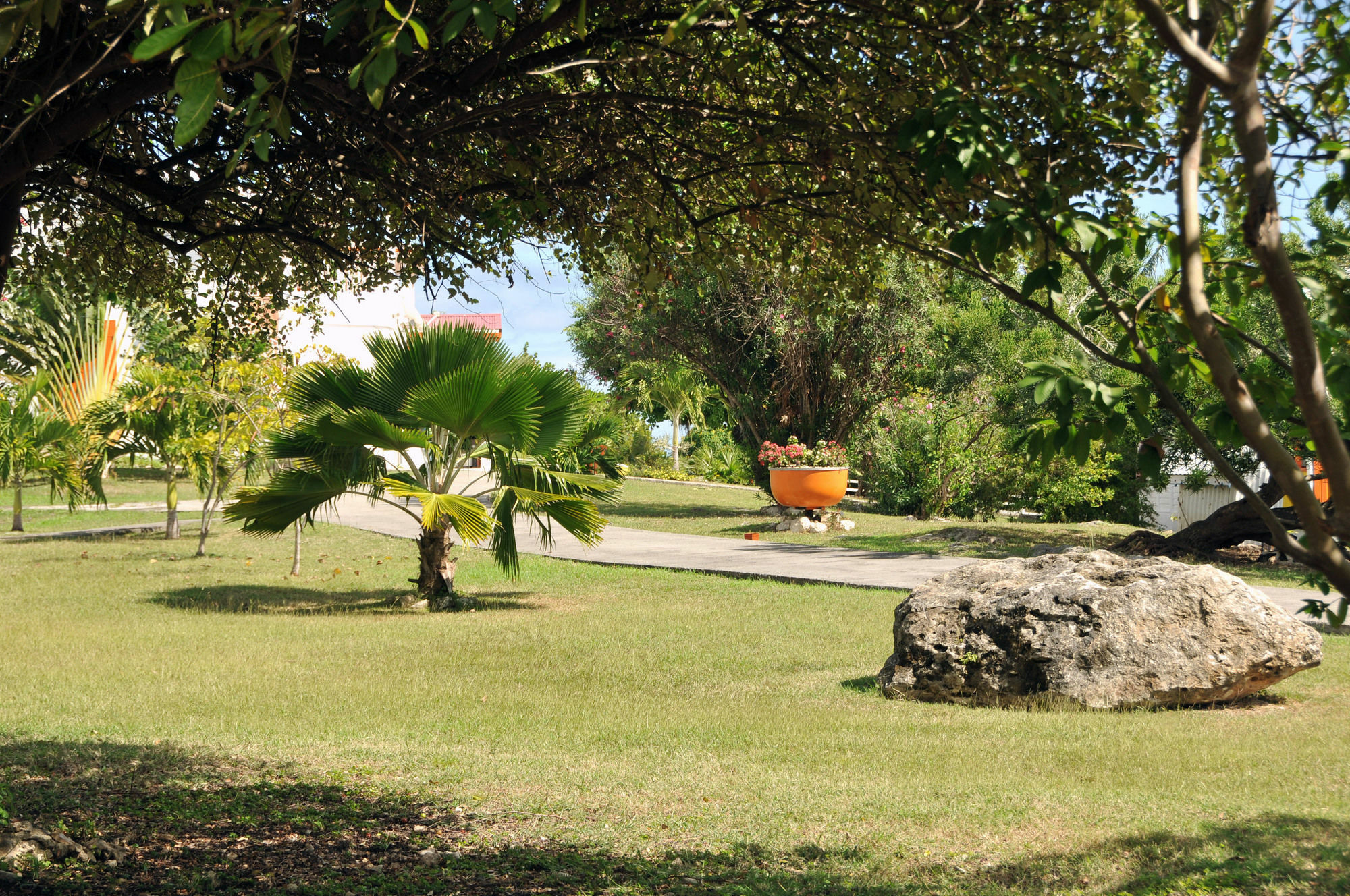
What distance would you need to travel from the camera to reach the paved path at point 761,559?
1295 centimetres

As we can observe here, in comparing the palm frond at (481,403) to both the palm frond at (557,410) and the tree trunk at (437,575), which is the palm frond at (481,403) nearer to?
the palm frond at (557,410)

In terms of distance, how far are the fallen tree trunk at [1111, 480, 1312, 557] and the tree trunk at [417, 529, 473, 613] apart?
9558 millimetres

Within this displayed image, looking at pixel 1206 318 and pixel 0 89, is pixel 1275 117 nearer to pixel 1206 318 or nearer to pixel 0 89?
pixel 1206 318

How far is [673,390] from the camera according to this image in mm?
41344

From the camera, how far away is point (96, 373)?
1827 centimetres

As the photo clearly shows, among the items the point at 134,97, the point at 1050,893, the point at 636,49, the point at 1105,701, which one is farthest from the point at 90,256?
the point at 1105,701

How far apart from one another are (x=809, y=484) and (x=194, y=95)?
58.1 ft


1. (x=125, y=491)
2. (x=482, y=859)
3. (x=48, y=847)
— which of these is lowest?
(x=482, y=859)

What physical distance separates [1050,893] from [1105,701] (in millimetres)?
3200

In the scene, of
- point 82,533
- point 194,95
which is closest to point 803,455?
point 82,533

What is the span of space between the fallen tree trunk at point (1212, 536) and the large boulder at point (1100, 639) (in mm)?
8379

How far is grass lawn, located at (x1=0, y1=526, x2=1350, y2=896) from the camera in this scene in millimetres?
4223

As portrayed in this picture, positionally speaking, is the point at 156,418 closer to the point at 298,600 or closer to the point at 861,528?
the point at 298,600

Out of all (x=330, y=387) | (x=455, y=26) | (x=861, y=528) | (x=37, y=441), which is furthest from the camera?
(x=861, y=528)
